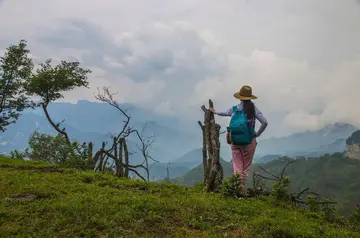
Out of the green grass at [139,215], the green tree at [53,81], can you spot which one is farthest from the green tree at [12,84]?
the green grass at [139,215]

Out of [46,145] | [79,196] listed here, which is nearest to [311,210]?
[79,196]

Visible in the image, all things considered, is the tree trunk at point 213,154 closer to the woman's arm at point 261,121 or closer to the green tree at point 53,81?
the woman's arm at point 261,121

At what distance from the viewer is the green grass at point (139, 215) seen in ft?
25.4

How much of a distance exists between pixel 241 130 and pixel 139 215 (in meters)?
4.59

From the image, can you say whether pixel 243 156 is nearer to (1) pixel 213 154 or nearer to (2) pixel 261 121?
(1) pixel 213 154

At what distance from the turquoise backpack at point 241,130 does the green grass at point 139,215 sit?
6.33ft

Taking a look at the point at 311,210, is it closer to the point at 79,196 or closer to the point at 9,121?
the point at 79,196

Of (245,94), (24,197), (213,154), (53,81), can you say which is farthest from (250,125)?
(53,81)

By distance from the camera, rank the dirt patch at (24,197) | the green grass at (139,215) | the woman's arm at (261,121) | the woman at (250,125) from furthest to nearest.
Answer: the woman at (250,125) < the woman's arm at (261,121) < the dirt patch at (24,197) < the green grass at (139,215)

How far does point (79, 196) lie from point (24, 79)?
3191 cm

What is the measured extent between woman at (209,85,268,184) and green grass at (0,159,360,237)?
4.07ft

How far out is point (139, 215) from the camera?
8.71m

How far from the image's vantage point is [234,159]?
12000mm

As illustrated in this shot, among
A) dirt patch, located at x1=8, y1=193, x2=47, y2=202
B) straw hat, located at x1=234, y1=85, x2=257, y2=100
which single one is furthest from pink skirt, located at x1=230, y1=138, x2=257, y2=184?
dirt patch, located at x1=8, y1=193, x2=47, y2=202
